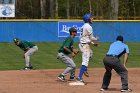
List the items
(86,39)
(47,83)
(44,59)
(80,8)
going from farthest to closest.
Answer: (80,8) < (44,59) < (47,83) < (86,39)

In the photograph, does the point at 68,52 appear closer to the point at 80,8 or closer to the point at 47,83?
the point at 47,83

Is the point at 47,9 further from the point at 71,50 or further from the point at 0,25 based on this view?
the point at 71,50

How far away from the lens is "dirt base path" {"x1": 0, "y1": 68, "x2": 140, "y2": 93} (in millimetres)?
12758

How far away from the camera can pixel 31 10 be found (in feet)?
254

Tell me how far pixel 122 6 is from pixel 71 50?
62639mm

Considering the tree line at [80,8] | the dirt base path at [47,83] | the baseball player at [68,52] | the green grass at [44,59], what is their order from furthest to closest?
the tree line at [80,8] < the green grass at [44,59] < the baseball player at [68,52] < the dirt base path at [47,83]

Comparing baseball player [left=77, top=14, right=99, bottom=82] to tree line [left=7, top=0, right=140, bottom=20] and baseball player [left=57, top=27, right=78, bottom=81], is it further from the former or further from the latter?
tree line [left=7, top=0, right=140, bottom=20]

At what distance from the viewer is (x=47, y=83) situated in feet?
46.7

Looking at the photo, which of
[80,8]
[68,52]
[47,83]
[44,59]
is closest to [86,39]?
[68,52]

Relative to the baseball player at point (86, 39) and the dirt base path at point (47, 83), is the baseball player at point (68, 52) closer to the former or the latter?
the baseball player at point (86, 39)

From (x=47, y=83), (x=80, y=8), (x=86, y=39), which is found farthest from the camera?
(x=80, y=8)

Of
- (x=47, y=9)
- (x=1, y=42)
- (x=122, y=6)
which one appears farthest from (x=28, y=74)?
(x=122, y=6)

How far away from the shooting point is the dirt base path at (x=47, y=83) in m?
12.8

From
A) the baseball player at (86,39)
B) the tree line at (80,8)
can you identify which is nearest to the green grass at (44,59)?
the baseball player at (86,39)
